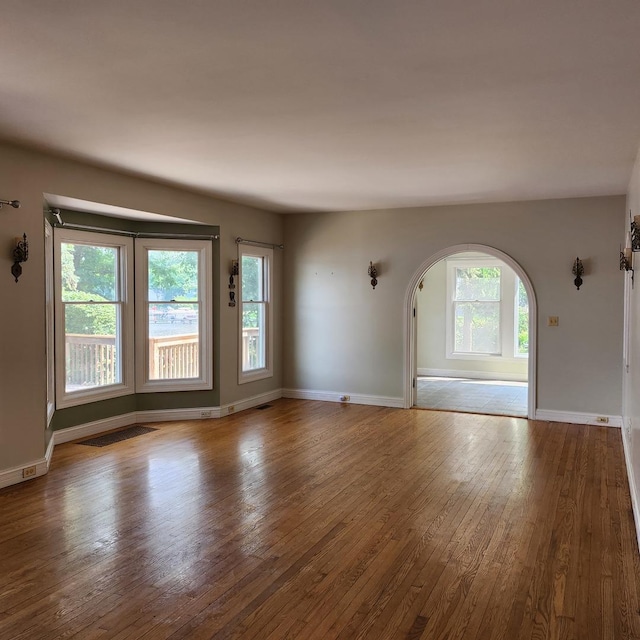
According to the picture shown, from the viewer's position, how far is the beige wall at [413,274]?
6438 mm

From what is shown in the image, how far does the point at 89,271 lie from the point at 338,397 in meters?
3.55

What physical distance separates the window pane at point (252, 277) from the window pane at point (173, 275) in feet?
2.72

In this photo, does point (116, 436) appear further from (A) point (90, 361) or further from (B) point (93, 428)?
(A) point (90, 361)

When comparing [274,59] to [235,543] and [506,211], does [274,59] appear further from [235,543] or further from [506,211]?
[506,211]

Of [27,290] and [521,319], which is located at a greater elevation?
[27,290]

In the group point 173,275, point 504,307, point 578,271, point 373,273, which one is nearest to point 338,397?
point 373,273

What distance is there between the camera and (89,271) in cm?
598

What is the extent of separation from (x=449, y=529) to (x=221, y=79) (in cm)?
288

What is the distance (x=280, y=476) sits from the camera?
15.4 ft

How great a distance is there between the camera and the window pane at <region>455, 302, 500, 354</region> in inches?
410

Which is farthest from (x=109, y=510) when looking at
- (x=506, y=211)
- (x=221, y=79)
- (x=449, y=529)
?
(x=506, y=211)

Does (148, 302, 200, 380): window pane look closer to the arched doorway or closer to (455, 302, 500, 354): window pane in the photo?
the arched doorway

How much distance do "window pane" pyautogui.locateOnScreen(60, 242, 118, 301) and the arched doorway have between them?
11.5ft

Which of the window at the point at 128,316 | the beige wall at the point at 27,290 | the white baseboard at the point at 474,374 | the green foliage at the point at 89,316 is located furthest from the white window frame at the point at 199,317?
the white baseboard at the point at 474,374
